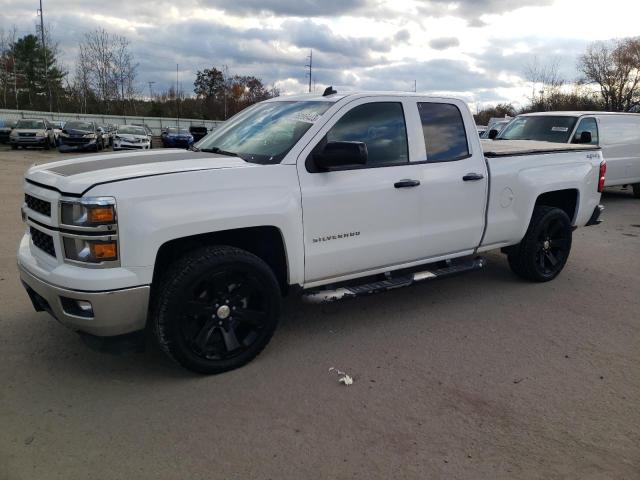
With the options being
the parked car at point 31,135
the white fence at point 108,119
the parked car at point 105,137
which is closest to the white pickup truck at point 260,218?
the parked car at point 105,137

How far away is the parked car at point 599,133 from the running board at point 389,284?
22.8 feet

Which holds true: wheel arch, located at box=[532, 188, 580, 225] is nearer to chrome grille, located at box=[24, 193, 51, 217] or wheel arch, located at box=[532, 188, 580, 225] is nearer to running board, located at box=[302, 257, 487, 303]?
running board, located at box=[302, 257, 487, 303]

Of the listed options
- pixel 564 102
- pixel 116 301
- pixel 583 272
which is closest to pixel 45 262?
pixel 116 301

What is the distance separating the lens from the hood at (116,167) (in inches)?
128

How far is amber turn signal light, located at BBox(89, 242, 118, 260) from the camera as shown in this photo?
3.15 meters

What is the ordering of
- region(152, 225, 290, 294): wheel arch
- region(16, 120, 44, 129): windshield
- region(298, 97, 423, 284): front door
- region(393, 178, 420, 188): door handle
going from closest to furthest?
region(152, 225, 290, 294): wheel arch < region(298, 97, 423, 284): front door < region(393, 178, 420, 188): door handle < region(16, 120, 44, 129): windshield

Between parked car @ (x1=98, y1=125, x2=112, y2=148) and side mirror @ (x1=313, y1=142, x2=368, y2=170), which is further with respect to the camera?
parked car @ (x1=98, y1=125, x2=112, y2=148)

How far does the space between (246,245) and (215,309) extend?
58 centimetres

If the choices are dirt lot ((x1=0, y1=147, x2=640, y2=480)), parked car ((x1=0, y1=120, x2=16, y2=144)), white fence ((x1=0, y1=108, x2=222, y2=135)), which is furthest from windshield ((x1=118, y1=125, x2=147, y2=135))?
dirt lot ((x1=0, y1=147, x2=640, y2=480))

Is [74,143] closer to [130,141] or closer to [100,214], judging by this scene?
[130,141]

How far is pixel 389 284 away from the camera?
445 cm

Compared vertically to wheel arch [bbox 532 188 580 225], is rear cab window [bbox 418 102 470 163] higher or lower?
higher

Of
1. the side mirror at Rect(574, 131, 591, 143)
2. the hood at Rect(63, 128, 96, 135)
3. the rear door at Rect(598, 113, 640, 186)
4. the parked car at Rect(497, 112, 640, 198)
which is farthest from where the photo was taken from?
the hood at Rect(63, 128, 96, 135)

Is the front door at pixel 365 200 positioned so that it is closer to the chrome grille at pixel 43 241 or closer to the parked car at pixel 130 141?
the chrome grille at pixel 43 241
